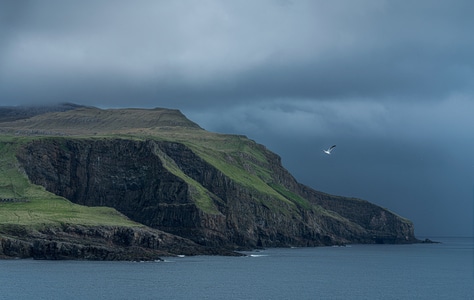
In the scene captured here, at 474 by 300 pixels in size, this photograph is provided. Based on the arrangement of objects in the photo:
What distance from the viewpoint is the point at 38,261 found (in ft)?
601

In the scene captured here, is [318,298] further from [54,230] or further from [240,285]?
[54,230]

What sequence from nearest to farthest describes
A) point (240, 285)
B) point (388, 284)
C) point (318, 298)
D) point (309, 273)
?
1. point (318, 298)
2. point (240, 285)
3. point (388, 284)
4. point (309, 273)

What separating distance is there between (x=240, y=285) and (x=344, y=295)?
2077 centimetres

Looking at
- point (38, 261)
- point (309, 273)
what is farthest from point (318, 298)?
point (38, 261)

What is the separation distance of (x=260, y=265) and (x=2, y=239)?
2505 inches

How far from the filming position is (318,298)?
13162 cm

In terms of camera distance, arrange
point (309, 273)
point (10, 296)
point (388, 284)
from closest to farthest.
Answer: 1. point (10, 296)
2. point (388, 284)
3. point (309, 273)

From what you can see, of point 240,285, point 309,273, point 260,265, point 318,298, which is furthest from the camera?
point 260,265

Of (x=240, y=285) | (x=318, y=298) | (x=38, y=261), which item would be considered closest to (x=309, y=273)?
(x=240, y=285)

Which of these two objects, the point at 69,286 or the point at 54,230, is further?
the point at 54,230

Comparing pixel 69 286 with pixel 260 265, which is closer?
pixel 69 286

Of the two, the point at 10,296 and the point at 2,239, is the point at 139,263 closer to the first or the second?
the point at 2,239

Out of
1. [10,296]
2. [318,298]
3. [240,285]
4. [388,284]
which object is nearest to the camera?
[10,296]

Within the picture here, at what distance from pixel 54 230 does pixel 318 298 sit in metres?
90.9
